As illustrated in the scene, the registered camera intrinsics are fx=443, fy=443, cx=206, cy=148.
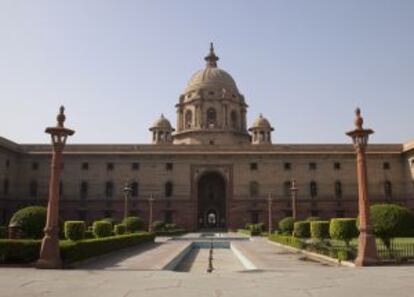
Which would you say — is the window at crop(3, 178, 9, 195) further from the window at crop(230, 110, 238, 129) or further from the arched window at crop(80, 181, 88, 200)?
the window at crop(230, 110, 238, 129)

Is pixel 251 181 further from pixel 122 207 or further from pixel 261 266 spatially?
pixel 261 266

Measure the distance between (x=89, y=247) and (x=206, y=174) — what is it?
30613 mm

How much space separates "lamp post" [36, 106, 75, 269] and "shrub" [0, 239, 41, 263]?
560mm

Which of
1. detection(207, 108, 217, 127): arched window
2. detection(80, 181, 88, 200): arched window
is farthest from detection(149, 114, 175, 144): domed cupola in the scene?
detection(80, 181, 88, 200): arched window

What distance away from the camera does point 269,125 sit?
174ft

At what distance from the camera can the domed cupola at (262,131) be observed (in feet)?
173

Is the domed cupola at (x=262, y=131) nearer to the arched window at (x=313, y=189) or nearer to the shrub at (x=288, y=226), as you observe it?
the arched window at (x=313, y=189)

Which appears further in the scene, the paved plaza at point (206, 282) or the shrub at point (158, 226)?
the shrub at point (158, 226)

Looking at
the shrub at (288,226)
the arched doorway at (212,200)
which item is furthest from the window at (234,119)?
the shrub at (288,226)

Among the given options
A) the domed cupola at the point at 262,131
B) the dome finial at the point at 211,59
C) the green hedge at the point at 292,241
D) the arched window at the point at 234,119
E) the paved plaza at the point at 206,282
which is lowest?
the paved plaza at the point at 206,282

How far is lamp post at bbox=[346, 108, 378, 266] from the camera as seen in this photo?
1382 centimetres

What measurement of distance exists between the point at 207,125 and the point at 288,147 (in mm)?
11554

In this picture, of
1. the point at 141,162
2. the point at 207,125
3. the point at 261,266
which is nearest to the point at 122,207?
the point at 141,162

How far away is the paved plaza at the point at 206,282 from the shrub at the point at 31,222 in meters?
3.72
